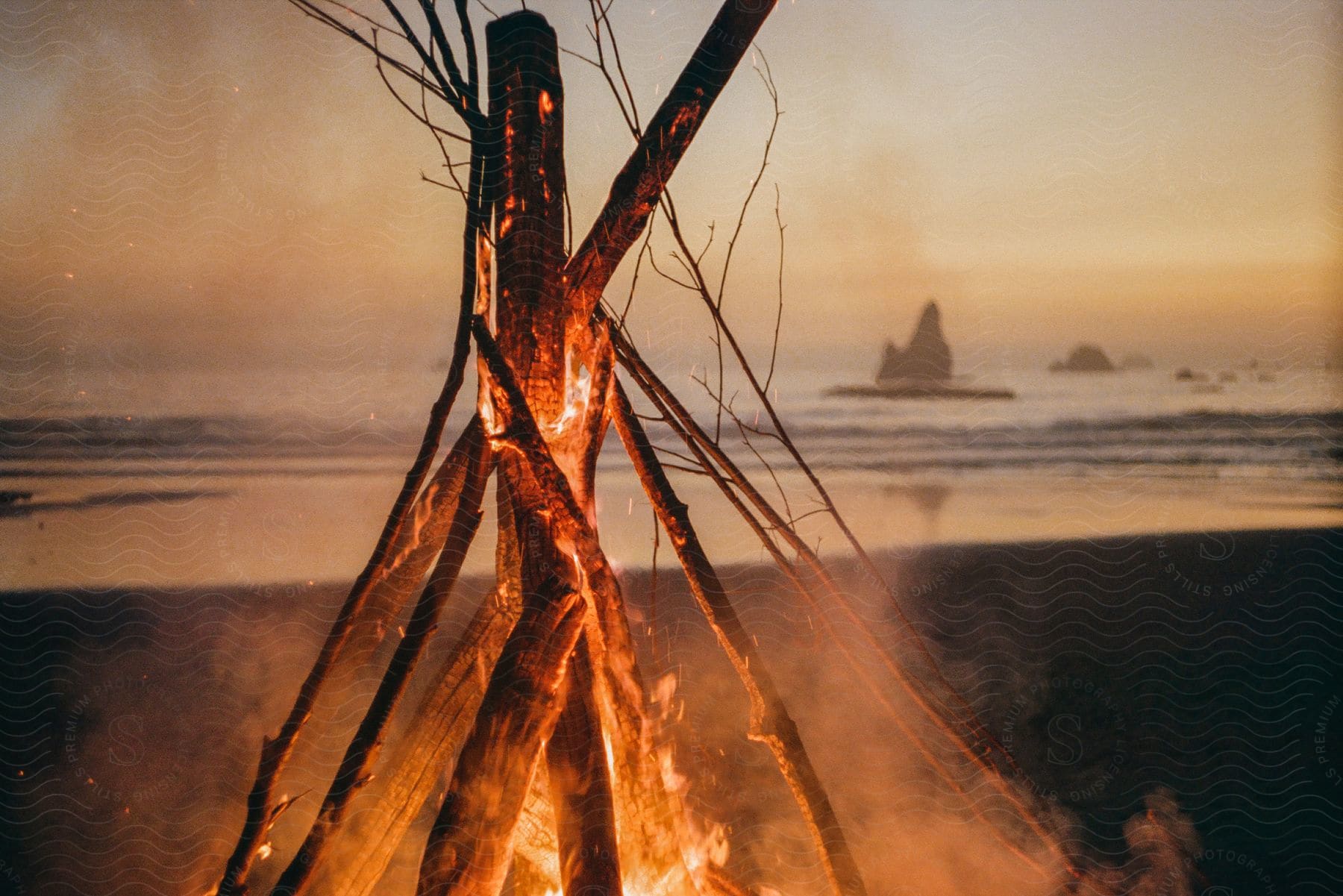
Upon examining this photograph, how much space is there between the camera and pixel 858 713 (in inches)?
156

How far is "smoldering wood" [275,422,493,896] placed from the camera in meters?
1.64

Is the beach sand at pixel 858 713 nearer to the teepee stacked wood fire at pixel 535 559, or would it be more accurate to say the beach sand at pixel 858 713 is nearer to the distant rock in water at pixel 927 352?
the teepee stacked wood fire at pixel 535 559

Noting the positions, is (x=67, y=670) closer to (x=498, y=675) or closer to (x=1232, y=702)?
(x=498, y=675)

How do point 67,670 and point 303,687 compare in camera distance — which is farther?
Answer: point 67,670

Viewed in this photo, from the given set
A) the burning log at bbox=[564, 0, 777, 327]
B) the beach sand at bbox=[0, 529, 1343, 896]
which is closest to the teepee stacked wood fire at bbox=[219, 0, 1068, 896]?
the burning log at bbox=[564, 0, 777, 327]

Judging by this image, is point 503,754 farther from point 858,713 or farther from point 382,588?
point 858,713

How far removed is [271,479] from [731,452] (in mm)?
3171

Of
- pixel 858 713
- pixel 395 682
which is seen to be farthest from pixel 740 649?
pixel 858 713

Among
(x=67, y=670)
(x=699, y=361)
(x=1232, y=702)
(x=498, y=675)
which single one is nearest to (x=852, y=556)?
(x=1232, y=702)

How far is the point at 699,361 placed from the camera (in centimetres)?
244

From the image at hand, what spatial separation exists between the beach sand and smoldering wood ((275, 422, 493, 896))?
588mm

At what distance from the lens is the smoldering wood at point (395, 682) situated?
1637mm

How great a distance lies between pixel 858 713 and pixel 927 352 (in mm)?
1926

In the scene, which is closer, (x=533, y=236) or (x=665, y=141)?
(x=665, y=141)
